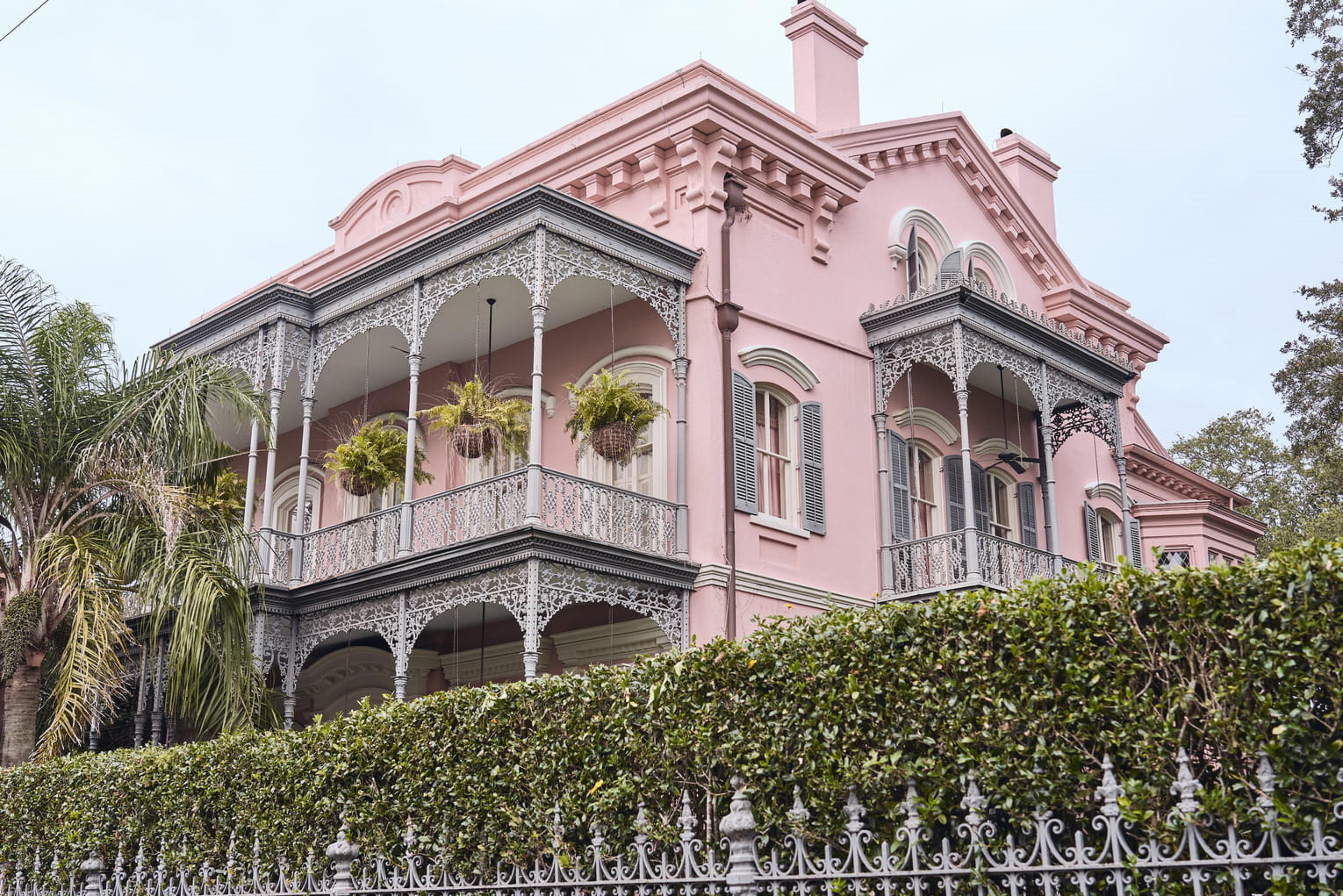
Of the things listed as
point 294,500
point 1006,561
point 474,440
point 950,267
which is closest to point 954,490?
point 1006,561

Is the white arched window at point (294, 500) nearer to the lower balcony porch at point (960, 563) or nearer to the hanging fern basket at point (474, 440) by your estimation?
the hanging fern basket at point (474, 440)

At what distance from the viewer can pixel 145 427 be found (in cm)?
1328

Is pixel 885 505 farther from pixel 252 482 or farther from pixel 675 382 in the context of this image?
pixel 252 482

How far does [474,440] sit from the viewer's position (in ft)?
46.8

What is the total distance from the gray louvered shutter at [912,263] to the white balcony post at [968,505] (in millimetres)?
2565

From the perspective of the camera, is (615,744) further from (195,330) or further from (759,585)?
(195,330)

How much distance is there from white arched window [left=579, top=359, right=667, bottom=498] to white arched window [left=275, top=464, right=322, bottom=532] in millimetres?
5400

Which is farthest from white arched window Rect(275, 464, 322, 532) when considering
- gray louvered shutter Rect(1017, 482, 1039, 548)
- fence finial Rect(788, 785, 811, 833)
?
fence finial Rect(788, 785, 811, 833)

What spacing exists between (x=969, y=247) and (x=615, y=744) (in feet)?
42.7

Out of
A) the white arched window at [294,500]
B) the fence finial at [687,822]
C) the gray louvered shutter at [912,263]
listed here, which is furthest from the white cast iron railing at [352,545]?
the fence finial at [687,822]

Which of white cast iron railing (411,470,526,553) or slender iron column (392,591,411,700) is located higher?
white cast iron railing (411,470,526,553)

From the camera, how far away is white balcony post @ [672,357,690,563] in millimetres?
13914

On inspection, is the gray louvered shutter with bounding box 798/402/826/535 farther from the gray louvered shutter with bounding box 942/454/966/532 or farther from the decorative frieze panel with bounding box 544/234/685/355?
the gray louvered shutter with bounding box 942/454/966/532

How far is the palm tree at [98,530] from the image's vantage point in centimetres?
1238
